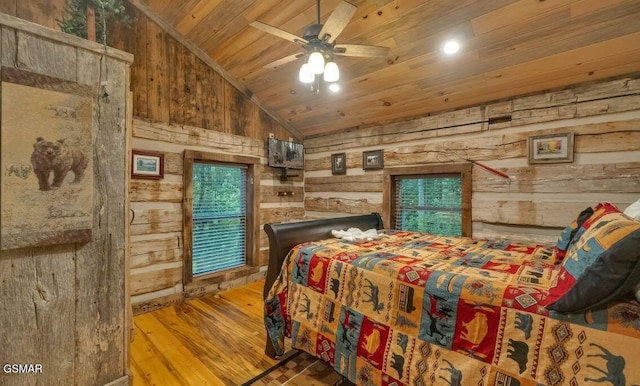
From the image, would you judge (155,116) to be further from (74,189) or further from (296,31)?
(74,189)

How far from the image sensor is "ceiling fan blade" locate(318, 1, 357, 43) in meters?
1.64

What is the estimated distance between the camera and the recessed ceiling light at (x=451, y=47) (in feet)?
7.59

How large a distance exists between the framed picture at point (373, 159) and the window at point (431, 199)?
0.18 metres

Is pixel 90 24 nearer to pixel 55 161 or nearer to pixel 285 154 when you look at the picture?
pixel 55 161

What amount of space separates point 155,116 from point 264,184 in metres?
1.63

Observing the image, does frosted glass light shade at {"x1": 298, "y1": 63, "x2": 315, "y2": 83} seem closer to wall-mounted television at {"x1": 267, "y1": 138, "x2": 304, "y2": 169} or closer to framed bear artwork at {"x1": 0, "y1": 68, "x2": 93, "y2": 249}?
framed bear artwork at {"x1": 0, "y1": 68, "x2": 93, "y2": 249}

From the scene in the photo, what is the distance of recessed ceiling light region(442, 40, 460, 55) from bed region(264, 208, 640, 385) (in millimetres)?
1627

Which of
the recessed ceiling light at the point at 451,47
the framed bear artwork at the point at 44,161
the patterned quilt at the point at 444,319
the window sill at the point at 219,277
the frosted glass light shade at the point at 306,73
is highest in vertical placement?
the recessed ceiling light at the point at 451,47

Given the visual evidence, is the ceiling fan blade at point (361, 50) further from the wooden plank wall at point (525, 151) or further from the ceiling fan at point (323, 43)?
the wooden plank wall at point (525, 151)

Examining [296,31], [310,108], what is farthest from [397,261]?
[310,108]

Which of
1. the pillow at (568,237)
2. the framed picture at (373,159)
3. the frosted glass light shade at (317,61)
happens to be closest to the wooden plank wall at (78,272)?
the frosted glass light shade at (317,61)

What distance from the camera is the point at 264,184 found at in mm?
4035

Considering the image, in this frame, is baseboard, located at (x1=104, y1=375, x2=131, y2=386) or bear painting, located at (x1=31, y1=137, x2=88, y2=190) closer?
bear painting, located at (x1=31, y1=137, x2=88, y2=190)

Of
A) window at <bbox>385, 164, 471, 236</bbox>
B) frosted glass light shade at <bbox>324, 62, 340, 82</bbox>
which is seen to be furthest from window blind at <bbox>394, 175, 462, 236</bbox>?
frosted glass light shade at <bbox>324, 62, 340, 82</bbox>
